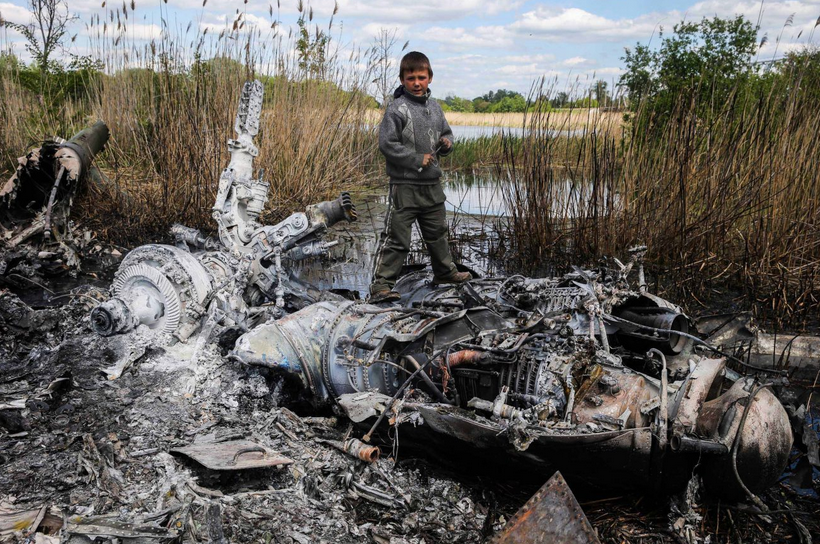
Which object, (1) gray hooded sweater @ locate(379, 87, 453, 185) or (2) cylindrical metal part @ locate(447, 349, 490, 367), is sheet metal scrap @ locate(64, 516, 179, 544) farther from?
(1) gray hooded sweater @ locate(379, 87, 453, 185)

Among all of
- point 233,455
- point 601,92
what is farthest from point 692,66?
point 233,455

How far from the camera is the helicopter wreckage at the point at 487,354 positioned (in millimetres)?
2438

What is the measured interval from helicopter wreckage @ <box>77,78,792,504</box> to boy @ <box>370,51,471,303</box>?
0.82 ft

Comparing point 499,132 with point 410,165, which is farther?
point 499,132

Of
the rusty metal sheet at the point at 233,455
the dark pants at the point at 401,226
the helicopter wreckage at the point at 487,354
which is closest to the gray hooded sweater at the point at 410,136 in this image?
the dark pants at the point at 401,226

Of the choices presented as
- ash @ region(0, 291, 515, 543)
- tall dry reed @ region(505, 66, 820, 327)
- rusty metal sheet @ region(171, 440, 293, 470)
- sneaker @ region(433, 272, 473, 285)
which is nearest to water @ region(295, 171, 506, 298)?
sneaker @ region(433, 272, 473, 285)

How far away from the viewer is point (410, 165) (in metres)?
4.46

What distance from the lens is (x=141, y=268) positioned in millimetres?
3795

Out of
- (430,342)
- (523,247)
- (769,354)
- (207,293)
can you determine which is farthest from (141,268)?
(769,354)

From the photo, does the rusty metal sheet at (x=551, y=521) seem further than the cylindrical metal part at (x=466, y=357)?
No

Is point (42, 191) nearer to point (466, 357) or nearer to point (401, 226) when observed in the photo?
point (401, 226)

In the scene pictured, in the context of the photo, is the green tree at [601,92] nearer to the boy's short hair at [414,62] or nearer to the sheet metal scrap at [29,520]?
the boy's short hair at [414,62]

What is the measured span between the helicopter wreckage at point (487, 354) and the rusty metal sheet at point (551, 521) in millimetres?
201

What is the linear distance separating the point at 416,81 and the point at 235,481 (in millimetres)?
3051
